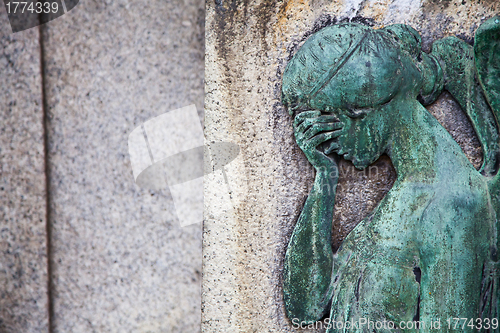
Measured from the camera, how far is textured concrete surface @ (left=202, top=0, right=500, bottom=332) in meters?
0.85

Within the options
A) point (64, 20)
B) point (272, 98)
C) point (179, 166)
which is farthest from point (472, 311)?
point (64, 20)

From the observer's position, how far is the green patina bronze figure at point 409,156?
2.58ft

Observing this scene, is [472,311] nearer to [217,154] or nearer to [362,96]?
[362,96]

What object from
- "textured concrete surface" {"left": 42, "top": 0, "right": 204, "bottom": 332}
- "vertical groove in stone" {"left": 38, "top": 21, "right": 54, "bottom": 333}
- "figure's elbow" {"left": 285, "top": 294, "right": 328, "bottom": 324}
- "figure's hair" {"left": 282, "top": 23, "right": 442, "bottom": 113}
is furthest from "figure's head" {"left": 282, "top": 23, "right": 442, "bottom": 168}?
"vertical groove in stone" {"left": 38, "top": 21, "right": 54, "bottom": 333}

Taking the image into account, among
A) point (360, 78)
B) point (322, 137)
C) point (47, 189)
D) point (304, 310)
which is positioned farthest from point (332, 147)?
point (47, 189)

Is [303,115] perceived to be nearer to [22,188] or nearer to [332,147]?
[332,147]

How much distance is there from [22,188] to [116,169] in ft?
1.02

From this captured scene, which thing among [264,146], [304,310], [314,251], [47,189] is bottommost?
[304,310]

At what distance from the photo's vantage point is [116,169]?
1.46 m

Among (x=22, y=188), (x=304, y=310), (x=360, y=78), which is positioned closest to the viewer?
(x=360, y=78)

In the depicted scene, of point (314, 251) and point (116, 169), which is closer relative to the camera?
point (314, 251)

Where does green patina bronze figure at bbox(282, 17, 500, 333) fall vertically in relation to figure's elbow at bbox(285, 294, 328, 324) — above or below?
above

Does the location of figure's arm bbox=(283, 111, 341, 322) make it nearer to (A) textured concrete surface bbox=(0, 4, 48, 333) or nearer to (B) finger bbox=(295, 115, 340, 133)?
(B) finger bbox=(295, 115, 340, 133)

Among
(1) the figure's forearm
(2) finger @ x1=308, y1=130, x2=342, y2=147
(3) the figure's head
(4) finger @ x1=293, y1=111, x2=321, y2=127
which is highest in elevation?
(3) the figure's head
